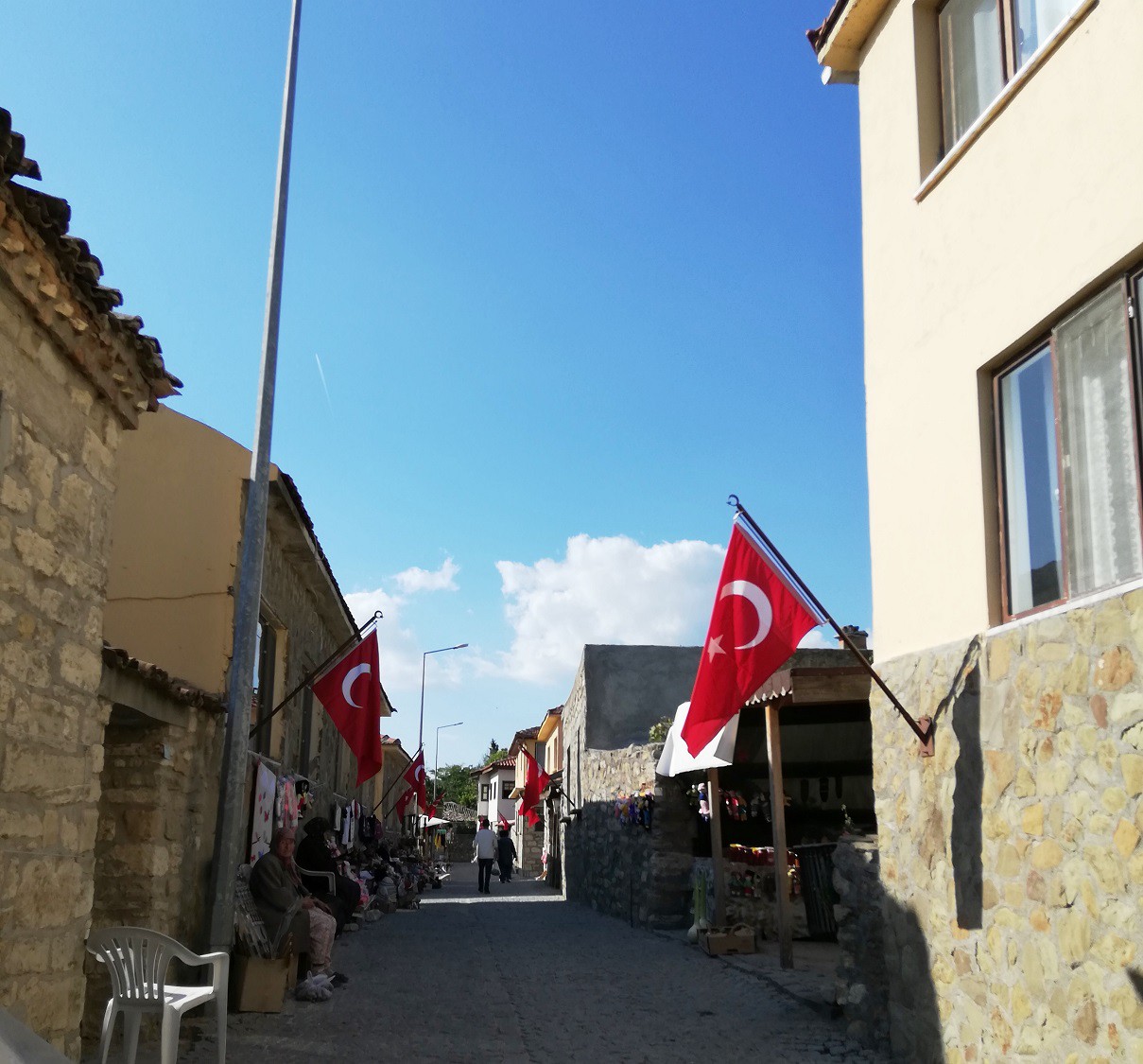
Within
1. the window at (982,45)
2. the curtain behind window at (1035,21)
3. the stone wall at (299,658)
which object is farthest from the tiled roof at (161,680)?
the curtain behind window at (1035,21)

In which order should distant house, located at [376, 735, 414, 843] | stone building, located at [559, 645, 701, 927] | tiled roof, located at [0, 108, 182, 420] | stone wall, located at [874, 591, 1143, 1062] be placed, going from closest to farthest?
tiled roof, located at [0, 108, 182, 420]
stone wall, located at [874, 591, 1143, 1062]
stone building, located at [559, 645, 701, 927]
distant house, located at [376, 735, 414, 843]

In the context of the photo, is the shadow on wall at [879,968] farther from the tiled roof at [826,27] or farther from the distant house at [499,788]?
the distant house at [499,788]

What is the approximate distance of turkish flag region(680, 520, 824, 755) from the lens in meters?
7.01

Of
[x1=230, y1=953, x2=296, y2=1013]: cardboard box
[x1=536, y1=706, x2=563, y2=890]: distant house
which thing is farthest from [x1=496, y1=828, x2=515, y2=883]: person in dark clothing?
[x1=230, y1=953, x2=296, y2=1013]: cardboard box

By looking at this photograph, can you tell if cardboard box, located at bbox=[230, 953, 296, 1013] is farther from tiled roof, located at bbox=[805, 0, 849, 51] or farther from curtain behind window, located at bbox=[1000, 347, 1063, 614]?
tiled roof, located at bbox=[805, 0, 849, 51]

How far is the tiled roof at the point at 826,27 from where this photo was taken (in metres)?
Answer: 8.22

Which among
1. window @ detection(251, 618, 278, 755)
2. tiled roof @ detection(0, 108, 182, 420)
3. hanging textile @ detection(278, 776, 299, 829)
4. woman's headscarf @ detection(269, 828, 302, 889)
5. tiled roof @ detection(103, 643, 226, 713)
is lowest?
woman's headscarf @ detection(269, 828, 302, 889)

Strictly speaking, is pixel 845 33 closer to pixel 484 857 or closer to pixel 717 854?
→ pixel 717 854

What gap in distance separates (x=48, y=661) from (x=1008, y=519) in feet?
15.5

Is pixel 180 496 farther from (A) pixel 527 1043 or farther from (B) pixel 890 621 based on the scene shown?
(B) pixel 890 621

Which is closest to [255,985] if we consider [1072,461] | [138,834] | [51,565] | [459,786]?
[138,834]

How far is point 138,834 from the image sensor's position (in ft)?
25.4

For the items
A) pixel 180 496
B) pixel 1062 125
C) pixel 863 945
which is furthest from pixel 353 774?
pixel 1062 125

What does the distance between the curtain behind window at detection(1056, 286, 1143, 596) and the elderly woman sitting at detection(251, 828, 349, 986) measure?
6.69 meters
